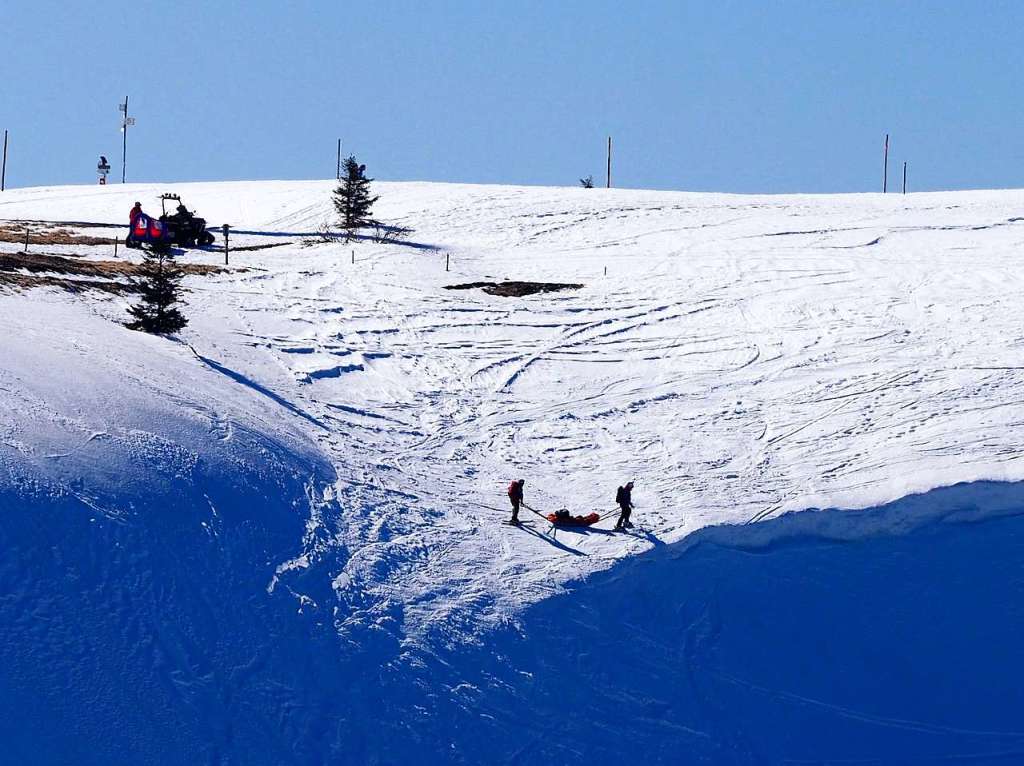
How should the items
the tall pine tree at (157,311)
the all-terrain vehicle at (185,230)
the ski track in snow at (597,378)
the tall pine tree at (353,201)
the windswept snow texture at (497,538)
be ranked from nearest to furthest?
the windswept snow texture at (497,538)
the ski track in snow at (597,378)
the tall pine tree at (157,311)
the all-terrain vehicle at (185,230)
the tall pine tree at (353,201)

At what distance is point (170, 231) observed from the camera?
40344mm

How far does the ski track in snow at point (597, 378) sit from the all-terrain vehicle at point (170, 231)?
115cm

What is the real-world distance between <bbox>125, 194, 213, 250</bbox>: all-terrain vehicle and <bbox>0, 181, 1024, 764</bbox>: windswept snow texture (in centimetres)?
754

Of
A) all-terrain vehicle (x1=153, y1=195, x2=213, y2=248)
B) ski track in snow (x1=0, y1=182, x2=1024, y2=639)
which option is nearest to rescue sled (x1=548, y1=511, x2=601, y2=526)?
ski track in snow (x1=0, y1=182, x2=1024, y2=639)

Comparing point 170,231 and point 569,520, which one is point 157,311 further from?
point 170,231

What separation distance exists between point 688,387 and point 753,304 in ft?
21.2

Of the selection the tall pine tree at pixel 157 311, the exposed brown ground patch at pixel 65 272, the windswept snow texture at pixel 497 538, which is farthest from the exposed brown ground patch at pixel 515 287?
Answer: the tall pine tree at pixel 157 311

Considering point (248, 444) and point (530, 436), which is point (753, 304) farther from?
point (248, 444)

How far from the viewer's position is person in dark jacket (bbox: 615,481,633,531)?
868 inches

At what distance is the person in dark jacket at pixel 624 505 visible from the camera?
868 inches

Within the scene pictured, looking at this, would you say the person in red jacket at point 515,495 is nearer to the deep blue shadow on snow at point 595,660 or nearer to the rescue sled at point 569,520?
the rescue sled at point 569,520

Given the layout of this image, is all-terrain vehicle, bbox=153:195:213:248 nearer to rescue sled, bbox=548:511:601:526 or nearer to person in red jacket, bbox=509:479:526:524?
person in red jacket, bbox=509:479:526:524

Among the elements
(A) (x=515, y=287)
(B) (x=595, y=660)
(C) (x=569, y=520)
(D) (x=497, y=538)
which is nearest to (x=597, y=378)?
(C) (x=569, y=520)

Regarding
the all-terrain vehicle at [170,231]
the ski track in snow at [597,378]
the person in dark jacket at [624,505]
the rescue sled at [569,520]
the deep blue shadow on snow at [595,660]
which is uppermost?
the all-terrain vehicle at [170,231]
